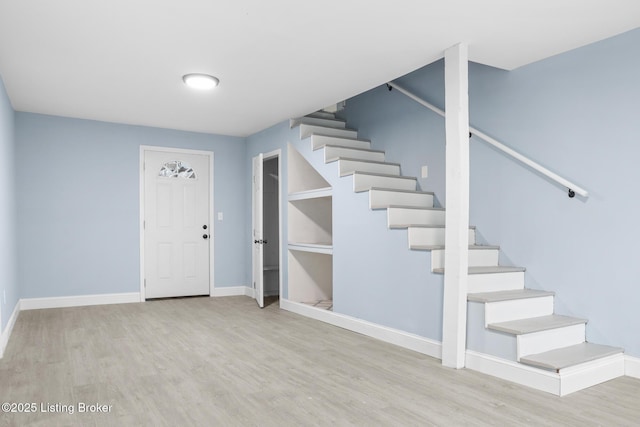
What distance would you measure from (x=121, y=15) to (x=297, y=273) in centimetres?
363

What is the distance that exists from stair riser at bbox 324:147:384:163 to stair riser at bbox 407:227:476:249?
1.40m

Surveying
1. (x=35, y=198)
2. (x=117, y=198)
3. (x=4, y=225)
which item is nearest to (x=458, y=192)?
(x=4, y=225)

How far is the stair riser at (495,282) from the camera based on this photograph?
11.6 feet

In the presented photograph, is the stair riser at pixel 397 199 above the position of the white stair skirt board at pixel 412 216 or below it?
above

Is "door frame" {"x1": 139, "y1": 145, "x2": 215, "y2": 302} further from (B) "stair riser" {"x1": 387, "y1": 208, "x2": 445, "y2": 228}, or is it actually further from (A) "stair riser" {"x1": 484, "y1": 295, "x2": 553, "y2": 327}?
(A) "stair riser" {"x1": 484, "y1": 295, "x2": 553, "y2": 327}

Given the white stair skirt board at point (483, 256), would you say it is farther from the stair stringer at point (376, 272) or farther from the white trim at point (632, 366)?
the white trim at point (632, 366)

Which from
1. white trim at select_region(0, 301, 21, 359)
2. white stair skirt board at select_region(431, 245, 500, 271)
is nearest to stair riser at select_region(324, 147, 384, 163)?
white stair skirt board at select_region(431, 245, 500, 271)

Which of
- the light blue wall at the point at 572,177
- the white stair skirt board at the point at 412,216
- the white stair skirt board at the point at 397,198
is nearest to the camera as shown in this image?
the light blue wall at the point at 572,177

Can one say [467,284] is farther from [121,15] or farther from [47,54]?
[47,54]

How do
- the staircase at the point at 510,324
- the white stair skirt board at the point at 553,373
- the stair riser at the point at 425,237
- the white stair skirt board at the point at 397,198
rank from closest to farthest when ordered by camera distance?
1. the white stair skirt board at the point at 553,373
2. the staircase at the point at 510,324
3. the stair riser at the point at 425,237
4. the white stair skirt board at the point at 397,198

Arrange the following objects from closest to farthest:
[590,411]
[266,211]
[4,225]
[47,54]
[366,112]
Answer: [590,411], [47,54], [4,225], [366,112], [266,211]

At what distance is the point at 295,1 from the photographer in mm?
2699

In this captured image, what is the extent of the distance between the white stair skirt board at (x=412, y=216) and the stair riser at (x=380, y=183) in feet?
1.35

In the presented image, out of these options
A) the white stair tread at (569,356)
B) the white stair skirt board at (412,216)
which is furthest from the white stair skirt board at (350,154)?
the white stair tread at (569,356)
